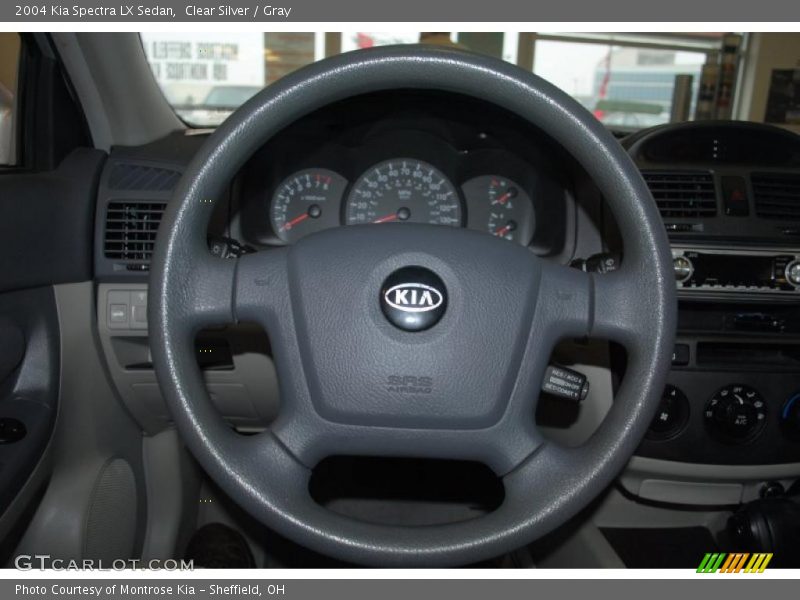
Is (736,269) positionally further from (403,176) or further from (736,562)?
(403,176)

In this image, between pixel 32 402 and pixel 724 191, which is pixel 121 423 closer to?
pixel 32 402

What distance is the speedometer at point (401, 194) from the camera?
1.50 m

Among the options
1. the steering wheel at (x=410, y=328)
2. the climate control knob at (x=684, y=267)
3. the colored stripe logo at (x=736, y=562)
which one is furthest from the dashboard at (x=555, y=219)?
the steering wheel at (x=410, y=328)

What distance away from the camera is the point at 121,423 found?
1.65 metres

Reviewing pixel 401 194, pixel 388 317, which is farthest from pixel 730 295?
pixel 388 317

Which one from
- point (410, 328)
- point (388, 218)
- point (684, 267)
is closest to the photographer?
point (410, 328)

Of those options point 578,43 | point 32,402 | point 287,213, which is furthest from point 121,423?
point 578,43

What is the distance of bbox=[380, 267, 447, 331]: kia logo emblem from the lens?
3.16 feet

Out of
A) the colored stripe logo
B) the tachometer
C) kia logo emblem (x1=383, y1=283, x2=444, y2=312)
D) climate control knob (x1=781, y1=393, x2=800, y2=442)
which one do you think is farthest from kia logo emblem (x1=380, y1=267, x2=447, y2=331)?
climate control knob (x1=781, y1=393, x2=800, y2=442)

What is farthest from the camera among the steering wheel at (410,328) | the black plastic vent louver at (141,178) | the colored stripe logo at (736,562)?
the black plastic vent louver at (141,178)

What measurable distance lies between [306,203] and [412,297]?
25.2 inches

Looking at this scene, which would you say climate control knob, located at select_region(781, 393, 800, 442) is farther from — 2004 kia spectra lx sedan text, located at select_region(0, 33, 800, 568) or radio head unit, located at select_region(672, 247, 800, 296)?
radio head unit, located at select_region(672, 247, 800, 296)

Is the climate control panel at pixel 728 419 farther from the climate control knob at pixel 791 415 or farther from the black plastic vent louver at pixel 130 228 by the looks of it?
the black plastic vent louver at pixel 130 228

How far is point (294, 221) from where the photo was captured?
5.03 ft
